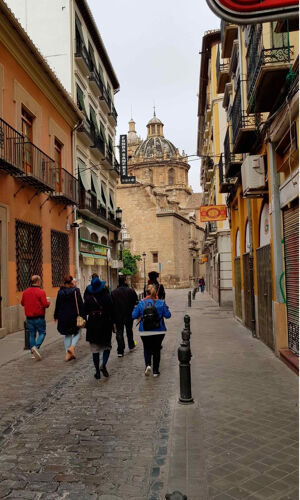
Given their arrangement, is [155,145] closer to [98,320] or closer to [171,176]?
[171,176]

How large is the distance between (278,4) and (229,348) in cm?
811

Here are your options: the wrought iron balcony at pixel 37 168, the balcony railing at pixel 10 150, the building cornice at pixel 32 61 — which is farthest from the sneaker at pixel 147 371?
the building cornice at pixel 32 61

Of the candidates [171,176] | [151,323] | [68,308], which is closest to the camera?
[151,323]

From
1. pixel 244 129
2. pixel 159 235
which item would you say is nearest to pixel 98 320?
pixel 244 129

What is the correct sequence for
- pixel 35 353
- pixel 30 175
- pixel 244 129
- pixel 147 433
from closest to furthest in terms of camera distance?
pixel 147 433, pixel 35 353, pixel 244 129, pixel 30 175

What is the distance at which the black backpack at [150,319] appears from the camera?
6.91 metres

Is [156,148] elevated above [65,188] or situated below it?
above

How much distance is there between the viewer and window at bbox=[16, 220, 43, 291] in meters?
13.0

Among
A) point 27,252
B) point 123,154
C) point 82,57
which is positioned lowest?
point 27,252

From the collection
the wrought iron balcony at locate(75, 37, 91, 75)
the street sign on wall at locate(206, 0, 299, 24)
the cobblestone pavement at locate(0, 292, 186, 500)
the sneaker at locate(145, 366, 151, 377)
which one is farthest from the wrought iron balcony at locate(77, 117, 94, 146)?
the street sign on wall at locate(206, 0, 299, 24)

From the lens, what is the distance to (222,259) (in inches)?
865

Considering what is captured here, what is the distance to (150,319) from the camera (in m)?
6.91

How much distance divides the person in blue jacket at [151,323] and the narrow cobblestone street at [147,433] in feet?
1.43

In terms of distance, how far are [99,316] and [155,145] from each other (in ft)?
256
